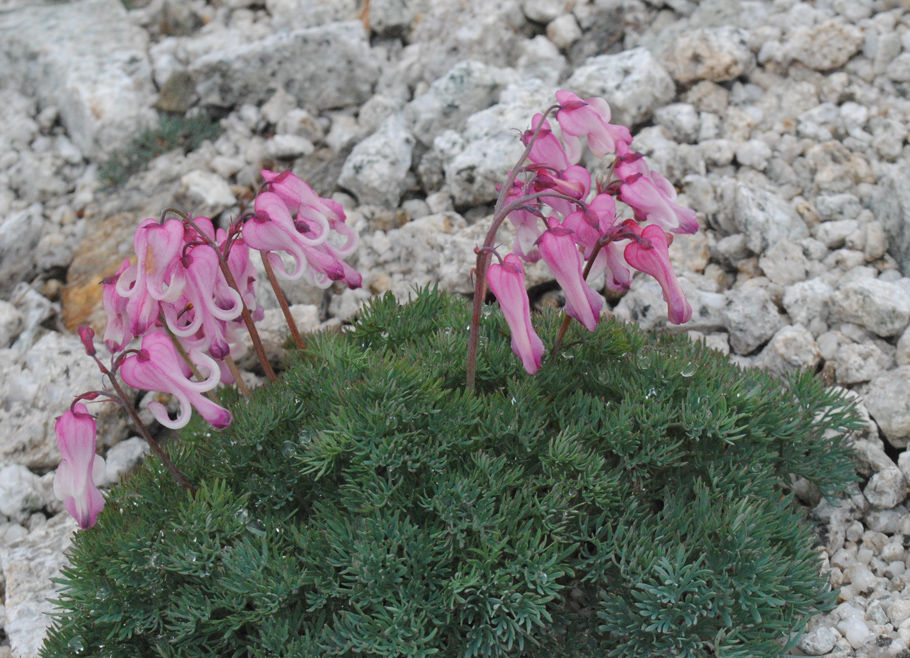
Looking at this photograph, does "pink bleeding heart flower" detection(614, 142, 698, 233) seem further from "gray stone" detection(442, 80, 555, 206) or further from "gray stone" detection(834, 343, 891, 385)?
"gray stone" detection(442, 80, 555, 206)

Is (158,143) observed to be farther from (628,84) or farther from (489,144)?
(628,84)

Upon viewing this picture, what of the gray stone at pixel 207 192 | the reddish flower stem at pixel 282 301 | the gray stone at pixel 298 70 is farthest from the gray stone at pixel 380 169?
the reddish flower stem at pixel 282 301

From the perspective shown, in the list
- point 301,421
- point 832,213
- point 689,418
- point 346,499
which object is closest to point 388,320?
point 301,421

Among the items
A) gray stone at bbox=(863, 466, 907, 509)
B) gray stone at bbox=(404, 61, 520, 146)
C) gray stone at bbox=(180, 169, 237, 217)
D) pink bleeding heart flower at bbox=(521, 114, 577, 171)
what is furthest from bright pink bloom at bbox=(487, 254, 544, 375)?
gray stone at bbox=(180, 169, 237, 217)

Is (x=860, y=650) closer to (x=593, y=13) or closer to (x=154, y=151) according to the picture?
(x=593, y=13)

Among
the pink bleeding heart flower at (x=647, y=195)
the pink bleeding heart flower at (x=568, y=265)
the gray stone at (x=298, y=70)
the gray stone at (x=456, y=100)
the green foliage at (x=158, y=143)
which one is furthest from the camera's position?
the gray stone at (x=298, y=70)

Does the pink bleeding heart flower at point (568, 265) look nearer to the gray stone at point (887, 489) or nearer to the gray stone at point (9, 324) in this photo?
the gray stone at point (887, 489)
